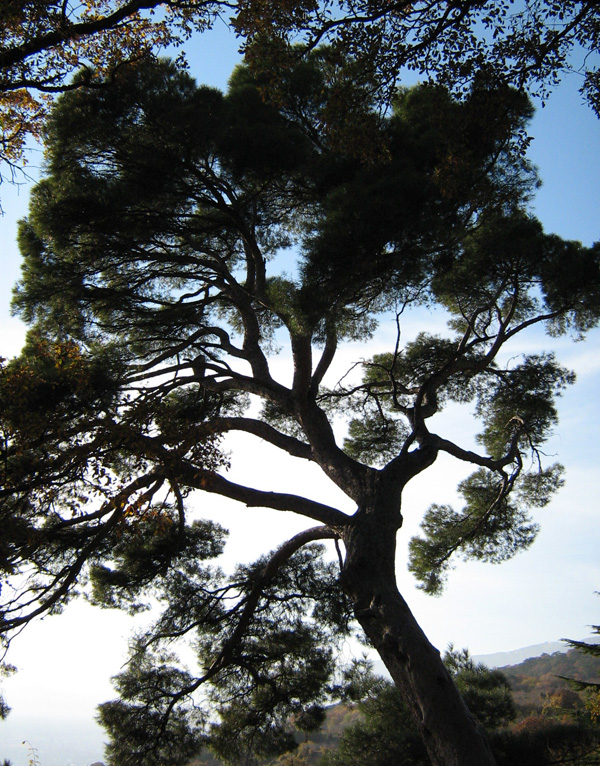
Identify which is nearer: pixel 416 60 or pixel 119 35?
pixel 416 60

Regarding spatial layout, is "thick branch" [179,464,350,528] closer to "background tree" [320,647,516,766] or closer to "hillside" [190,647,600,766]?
"background tree" [320,647,516,766]

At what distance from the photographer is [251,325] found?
7.06 m

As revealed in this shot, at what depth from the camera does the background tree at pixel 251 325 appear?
5031mm

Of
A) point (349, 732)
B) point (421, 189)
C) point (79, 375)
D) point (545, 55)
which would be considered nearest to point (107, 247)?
point (79, 375)

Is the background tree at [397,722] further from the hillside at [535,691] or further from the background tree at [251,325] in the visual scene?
the hillside at [535,691]

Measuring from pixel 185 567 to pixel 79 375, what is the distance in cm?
295

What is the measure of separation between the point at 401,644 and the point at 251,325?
152 inches

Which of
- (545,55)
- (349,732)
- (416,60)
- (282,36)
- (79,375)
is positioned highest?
(282,36)

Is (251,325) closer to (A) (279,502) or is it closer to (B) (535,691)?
(A) (279,502)

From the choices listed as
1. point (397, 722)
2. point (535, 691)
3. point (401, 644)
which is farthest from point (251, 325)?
point (535, 691)

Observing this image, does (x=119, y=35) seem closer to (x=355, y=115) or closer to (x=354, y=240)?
(x=355, y=115)

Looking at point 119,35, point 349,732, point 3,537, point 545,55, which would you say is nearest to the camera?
point 545,55

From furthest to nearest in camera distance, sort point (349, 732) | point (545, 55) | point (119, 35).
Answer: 1. point (349, 732)
2. point (119, 35)
3. point (545, 55)

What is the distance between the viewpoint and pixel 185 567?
21.4ft
